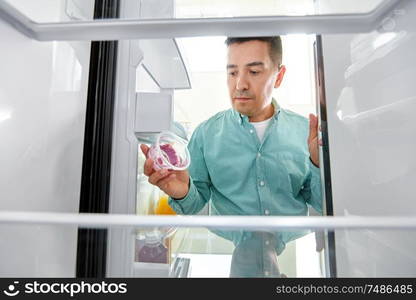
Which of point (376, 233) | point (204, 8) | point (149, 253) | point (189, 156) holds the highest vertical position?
point (204, 8)

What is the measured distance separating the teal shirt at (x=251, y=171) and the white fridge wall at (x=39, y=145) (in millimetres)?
391

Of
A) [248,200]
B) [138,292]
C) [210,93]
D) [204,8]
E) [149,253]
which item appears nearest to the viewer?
[138,292]

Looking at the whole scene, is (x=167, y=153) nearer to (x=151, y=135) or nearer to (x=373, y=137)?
(x=151, y=135)

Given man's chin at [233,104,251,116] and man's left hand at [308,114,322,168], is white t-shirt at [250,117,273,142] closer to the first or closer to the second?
man's chin at [233,104,251,116]

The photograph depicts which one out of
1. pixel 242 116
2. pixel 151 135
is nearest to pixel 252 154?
pixel 242 116

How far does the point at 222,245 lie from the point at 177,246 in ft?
0.46

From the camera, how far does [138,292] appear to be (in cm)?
34

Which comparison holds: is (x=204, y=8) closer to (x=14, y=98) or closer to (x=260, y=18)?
(x=260, y=18)

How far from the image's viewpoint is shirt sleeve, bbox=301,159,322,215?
90 centimetres

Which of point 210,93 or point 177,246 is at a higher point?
point 210,93

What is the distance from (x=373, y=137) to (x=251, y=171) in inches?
18.5

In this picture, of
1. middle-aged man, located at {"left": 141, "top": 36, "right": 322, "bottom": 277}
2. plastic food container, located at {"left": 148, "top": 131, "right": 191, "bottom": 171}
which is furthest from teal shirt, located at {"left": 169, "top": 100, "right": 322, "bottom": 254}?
plastic food container, located at {"left": 148, "top": 131, "right": 191, "bottom": 171}

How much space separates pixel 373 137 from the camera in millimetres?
Answer: 558

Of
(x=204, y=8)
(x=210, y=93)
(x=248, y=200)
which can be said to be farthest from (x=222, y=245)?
(x=204, y=8)
